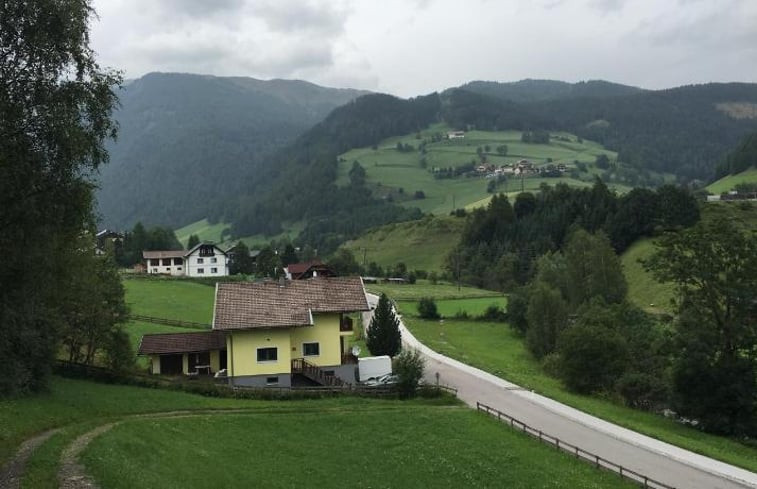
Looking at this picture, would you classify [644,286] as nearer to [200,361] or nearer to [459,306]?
[459,306]

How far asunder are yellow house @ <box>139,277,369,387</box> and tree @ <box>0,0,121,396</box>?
19.9 metres

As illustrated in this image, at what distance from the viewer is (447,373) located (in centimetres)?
4831

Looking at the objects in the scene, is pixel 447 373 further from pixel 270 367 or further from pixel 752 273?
pixel 752 273

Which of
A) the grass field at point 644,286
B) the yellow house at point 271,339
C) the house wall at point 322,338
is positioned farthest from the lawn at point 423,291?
the house wall at point 322,338

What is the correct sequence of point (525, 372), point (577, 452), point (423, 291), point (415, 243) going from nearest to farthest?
point (577, 452), point (525, 372), point (423, 291), point (415, 243)

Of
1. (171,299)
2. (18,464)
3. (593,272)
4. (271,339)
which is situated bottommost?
(18,464)

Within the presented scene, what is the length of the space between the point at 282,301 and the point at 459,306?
5318 centimetres

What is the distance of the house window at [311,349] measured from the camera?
45.5 meters

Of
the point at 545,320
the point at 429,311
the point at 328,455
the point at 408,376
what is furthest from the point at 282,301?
the point at 429,311

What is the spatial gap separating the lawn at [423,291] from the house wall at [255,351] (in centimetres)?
5703

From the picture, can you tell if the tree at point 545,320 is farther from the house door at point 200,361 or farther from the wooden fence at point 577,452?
the house door at point 200,361

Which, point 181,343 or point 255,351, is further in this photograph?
point 181,343

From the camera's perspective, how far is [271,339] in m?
43.0

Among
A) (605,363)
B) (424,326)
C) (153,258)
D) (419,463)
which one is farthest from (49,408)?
(153,258)
